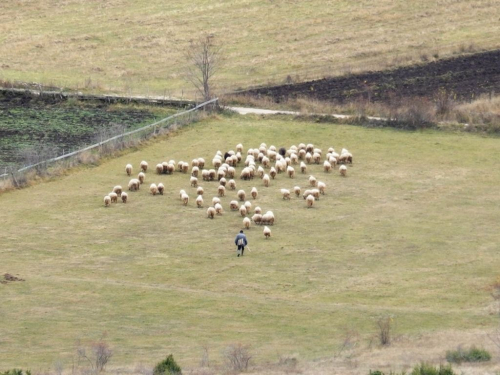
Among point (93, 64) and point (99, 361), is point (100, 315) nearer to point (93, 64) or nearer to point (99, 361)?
point (99, 361)

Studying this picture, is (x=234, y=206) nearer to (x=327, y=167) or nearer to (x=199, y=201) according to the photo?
(x=199, y=201)

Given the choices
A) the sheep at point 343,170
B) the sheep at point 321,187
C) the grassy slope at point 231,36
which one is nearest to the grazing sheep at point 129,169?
the sheep at point 321,187

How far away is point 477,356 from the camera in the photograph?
29812mm

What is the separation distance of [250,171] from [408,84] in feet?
76.0

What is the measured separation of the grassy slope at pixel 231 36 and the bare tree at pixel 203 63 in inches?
29.6

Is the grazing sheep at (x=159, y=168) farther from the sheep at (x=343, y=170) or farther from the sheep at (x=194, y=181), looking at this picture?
the sheep at (x=343, y=170)

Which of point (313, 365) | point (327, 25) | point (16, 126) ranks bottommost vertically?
point (313, 365)

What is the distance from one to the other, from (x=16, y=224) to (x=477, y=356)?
21.4 m

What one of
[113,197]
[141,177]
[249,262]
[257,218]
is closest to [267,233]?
[257,218]

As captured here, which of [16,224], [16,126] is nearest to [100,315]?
[16,224]

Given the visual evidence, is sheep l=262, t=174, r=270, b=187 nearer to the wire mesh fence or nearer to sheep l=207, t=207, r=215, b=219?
sheep l=207, t=207, r=215, b=219

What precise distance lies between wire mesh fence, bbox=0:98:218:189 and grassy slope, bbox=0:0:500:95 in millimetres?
10504

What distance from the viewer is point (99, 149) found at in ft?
187

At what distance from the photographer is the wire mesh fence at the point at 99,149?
2034 inches
